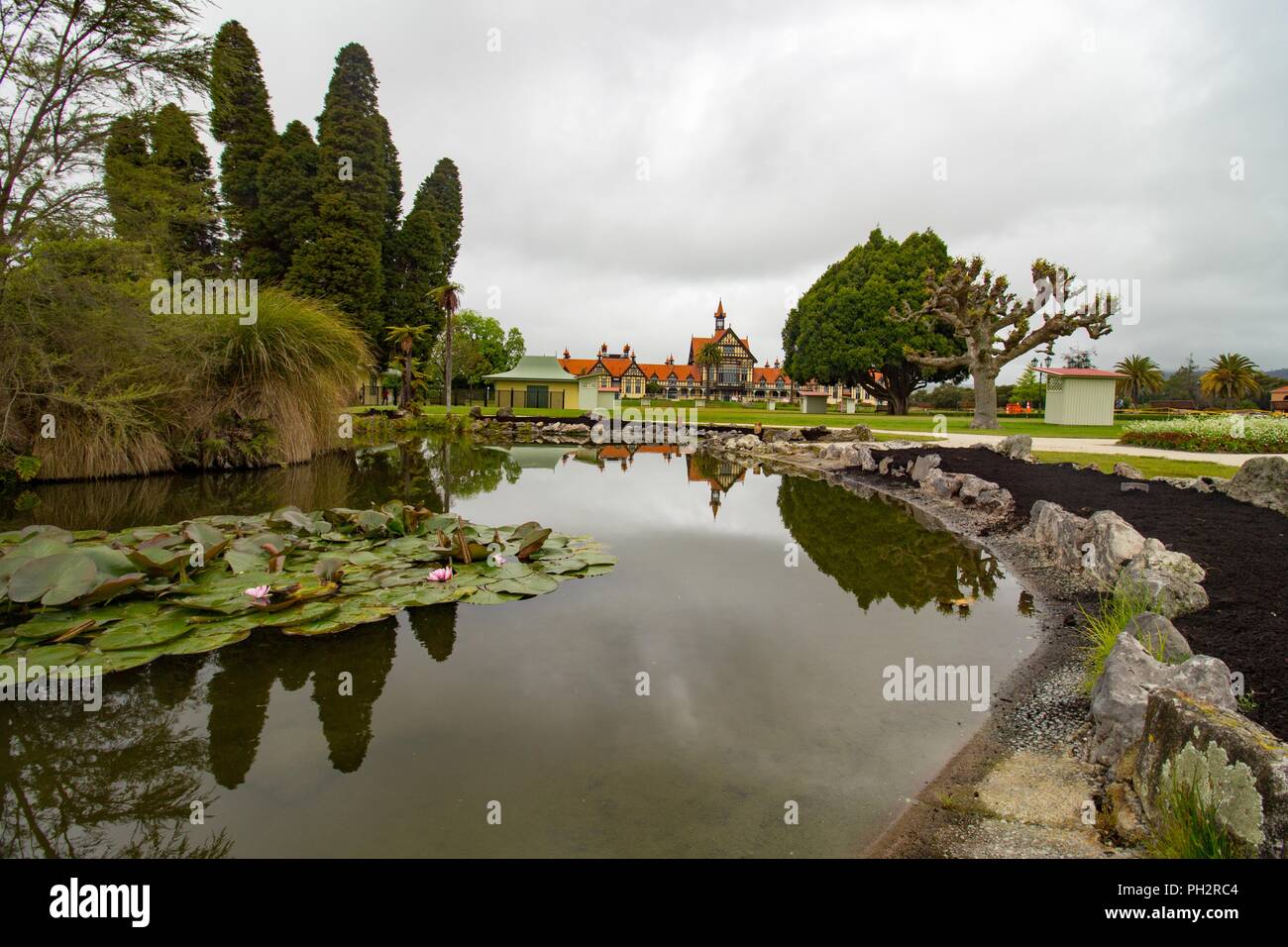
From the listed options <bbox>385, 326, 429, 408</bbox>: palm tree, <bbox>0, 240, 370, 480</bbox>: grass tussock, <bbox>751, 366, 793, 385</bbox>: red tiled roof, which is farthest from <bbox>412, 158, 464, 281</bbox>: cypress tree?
<bbox>751, 366, 793, 385</bbox>: red tiled roof

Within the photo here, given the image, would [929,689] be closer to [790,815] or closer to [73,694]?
[790,815]

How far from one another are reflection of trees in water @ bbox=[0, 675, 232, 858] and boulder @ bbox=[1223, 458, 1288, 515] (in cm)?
980

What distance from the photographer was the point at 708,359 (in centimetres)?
8050

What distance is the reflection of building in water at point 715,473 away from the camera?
1205cm

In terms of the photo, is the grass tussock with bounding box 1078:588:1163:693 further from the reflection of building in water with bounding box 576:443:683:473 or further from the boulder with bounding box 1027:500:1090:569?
the reflection of building in water with bounding box 576:443:683:473

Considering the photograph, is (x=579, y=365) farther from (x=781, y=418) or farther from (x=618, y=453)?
(x=618, y=453)

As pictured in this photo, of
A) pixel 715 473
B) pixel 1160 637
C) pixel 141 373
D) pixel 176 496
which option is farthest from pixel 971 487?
pixel 141 373

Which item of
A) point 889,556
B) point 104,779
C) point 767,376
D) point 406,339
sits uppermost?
point 767,376

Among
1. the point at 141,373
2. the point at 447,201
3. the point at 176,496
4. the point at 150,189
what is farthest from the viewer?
the point at 447,201

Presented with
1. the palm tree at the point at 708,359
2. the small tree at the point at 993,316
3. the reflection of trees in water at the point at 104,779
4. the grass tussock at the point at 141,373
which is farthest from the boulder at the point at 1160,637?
the palm tree at the point at 708,359

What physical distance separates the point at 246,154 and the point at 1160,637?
136 ft

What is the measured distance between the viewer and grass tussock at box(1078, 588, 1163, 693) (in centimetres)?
382

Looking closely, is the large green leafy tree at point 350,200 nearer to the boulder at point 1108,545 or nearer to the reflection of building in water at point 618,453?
the reflection of building in water at point 618,453
